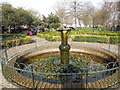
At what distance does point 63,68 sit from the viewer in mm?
5449

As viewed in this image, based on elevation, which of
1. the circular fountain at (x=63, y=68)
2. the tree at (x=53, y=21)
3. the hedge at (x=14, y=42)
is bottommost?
the circular fountain at (x=63, y=68)

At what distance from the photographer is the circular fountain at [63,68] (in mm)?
3529

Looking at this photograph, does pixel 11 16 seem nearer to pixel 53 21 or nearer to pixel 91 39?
pixel 53 21

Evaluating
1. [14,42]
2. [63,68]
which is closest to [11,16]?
[14,42]

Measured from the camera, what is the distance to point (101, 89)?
132 inches

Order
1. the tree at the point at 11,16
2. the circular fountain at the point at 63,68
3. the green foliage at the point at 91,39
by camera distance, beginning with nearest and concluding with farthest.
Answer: the circular fountain at the point at 63,68
the green foliage at the point at 91,39
the tree at the point at 11,16

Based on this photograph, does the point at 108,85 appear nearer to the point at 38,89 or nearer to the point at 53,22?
the point at 38,89

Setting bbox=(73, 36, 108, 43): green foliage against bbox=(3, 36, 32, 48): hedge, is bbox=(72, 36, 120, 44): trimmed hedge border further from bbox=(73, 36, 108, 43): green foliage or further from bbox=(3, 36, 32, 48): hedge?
bbox=(3, 36, 32, 48): hedge

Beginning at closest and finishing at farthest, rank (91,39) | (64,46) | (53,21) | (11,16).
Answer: (64,46)
(91,39)
(11,16)
(53,21)

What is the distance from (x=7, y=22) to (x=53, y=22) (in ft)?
41.1

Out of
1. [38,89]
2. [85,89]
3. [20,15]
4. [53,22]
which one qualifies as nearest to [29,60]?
[38,89]

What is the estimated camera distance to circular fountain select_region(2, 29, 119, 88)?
353 centimetres

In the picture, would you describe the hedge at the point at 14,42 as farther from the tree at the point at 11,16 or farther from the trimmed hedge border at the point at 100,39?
the tree at the point at 11,16

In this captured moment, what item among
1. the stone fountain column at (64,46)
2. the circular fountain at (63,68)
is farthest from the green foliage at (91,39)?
the stone fountain column at (64,46)
